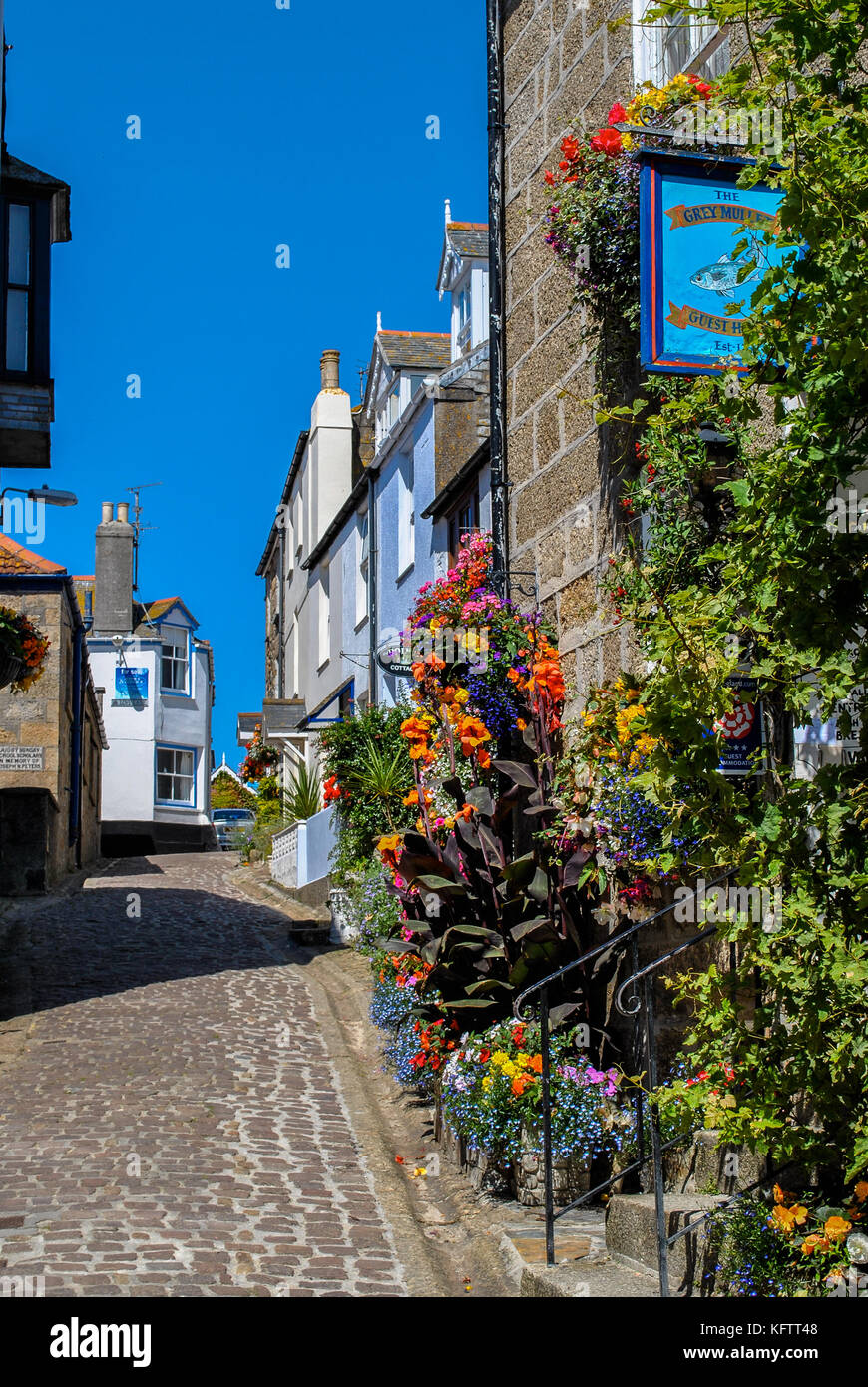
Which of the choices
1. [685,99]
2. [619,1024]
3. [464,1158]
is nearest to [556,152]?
[685,99]

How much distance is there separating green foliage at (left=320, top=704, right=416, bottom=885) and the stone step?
8481 mm

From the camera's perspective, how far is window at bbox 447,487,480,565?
14766 millimetres

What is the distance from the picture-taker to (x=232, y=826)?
128ft

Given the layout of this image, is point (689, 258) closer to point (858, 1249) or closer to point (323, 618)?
point (858, 1249)

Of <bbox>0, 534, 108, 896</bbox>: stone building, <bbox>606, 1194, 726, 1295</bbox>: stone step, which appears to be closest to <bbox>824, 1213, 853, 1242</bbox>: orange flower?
<bbox>606, 1194, 726, 1295</bbox>: stone step

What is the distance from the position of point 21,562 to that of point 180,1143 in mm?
14179

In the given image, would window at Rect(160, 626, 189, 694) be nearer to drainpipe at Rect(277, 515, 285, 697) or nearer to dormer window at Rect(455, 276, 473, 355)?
drainpipe at Rect(277, 515, 285, 697)

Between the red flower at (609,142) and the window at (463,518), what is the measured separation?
7188 millimetres

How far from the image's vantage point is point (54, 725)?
67.2ft

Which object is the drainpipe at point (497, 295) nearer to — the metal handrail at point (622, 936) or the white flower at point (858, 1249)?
the metal handrail at point (622, 936)

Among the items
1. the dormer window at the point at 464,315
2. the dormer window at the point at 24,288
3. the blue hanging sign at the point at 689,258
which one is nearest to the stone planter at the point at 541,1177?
the blue hanging sign at the point at 689,258

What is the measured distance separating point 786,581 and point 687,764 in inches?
24.6

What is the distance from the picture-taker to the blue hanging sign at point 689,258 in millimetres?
5922
